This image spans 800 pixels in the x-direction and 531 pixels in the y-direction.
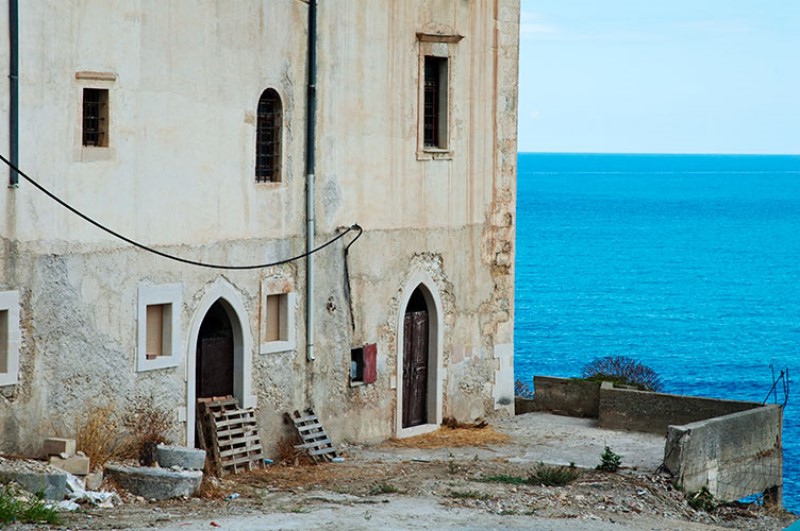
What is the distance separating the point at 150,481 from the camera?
17.7 metres

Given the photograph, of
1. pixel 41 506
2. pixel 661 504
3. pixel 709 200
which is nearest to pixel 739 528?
pixel 661 504

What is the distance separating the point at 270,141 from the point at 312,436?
4.02m

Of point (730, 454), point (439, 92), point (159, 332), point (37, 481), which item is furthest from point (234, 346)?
point (730, 454)

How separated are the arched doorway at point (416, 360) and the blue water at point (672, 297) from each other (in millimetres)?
13925

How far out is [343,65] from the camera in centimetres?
2220

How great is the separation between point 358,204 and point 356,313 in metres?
1.56

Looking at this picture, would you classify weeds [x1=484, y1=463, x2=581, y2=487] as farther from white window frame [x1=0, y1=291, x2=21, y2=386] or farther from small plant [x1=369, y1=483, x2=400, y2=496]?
white window frame [x1=0, y1=291, x2=21, y2=386]

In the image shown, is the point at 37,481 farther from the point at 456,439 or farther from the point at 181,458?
the point at 456,439

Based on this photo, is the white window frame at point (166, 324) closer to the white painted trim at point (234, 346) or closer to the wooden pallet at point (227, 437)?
the white painted trim at point (234, 346)

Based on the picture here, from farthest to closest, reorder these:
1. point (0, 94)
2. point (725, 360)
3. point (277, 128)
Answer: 1. point (725, 360)
2. point (277, 128)
3. point (0, 94)

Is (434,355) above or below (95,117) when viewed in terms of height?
below

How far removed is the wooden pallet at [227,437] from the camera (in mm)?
20016

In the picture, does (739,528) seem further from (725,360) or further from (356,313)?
(725,360)

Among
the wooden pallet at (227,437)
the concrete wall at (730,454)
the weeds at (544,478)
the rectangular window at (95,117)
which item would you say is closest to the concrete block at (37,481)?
the wooden pallet at (227,437)
